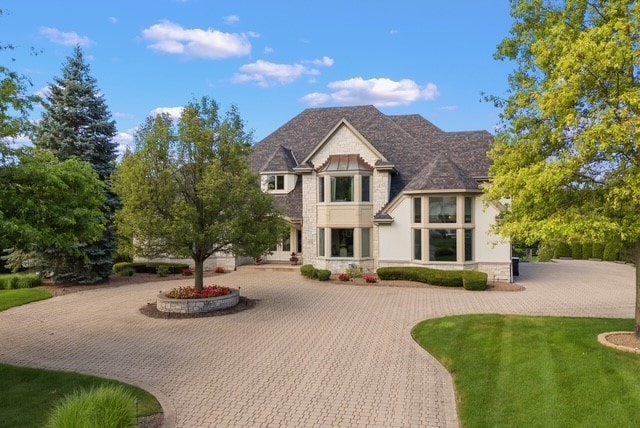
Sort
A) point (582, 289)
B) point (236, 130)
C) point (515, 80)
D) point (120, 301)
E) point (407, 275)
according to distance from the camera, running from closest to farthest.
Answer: point (515, 80) < point (236, 130) < point (120, 301) < point (582, 289) < point (407, 275)

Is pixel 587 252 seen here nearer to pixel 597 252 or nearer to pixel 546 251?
pixel 597 252

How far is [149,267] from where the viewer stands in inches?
1139

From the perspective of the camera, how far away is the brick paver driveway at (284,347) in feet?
28.5

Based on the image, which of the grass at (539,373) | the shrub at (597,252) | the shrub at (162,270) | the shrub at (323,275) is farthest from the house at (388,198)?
the shrub at (597,252)

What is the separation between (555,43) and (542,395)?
728 cm

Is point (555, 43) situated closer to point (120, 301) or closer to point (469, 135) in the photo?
point (120, 301)

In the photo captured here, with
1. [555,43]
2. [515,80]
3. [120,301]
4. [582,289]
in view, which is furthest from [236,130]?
[582,289]

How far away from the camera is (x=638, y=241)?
35.8 feet

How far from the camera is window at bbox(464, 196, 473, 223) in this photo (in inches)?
963

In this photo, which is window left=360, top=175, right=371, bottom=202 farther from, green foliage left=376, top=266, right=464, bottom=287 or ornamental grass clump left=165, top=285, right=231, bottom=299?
ornamental grass clump left=165, top=285, right=231, bottom=299

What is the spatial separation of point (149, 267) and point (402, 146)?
17.7 metres

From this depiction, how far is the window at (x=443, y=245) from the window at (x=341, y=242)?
4.80 m

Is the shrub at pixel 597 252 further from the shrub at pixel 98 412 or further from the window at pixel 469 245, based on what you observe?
the shrub at pixel 98 412

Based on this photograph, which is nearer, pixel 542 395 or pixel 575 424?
pixel 575 424
